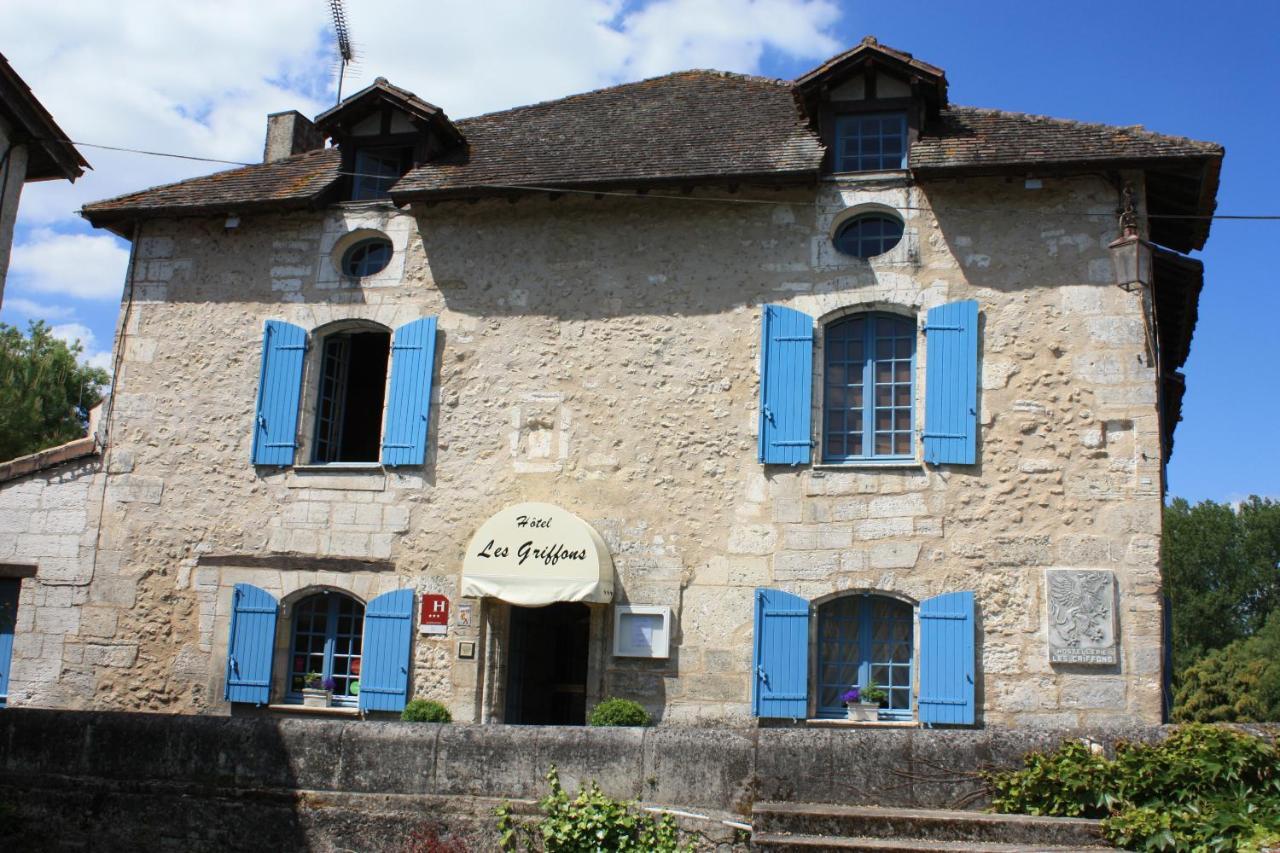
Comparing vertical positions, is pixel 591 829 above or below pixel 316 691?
below

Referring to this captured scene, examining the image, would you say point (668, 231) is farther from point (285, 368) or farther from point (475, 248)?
point (285, 368)

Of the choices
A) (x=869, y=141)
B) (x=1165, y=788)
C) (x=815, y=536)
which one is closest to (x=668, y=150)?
(x=869, y=141)

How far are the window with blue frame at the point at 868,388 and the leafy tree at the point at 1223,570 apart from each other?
3805cm

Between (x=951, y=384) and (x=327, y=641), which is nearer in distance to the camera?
(x=951, y=384)

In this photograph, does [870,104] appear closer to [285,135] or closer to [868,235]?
[868,235]

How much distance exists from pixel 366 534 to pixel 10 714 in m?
3.77

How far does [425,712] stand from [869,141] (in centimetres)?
616

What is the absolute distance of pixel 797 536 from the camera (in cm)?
1038

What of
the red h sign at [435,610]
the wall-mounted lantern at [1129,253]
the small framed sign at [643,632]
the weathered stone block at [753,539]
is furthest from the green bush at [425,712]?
the wall-mounted lantern at [1129,253]

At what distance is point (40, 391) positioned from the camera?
25.6m

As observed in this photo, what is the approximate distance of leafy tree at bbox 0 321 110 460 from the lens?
23.7 metres

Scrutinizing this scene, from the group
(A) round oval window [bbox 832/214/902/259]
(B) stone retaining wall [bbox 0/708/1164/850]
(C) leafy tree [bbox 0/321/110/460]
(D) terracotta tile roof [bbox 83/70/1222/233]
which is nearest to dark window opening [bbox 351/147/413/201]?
(D) terracotta tile roof [bbox 83/70/1222/233]

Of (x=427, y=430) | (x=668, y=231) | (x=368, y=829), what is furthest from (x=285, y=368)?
(x=368, y=829)

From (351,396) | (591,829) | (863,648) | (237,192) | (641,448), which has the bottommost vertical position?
(591,829)
